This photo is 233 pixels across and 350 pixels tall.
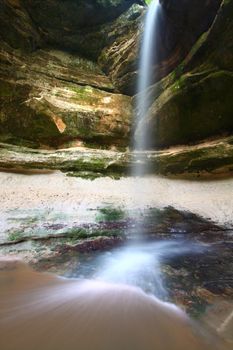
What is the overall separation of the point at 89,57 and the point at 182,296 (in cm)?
1162

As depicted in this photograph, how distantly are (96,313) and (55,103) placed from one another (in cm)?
804

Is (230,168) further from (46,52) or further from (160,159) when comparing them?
(46,52)

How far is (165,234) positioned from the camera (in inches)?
177

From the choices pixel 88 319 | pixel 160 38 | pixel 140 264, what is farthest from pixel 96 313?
pixel 160 38

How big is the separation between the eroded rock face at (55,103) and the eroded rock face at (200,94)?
1.62m

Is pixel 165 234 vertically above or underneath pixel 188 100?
underneath

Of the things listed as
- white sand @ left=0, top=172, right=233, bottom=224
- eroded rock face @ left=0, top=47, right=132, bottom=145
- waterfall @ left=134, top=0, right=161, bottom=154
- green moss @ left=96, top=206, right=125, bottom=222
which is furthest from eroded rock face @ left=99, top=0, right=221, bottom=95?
green moss @ left=96, top=206, right=125, bottom=222

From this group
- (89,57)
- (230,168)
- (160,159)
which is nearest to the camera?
(230,168)

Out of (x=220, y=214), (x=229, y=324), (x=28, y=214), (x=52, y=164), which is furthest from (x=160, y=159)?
(x=229, y=324)

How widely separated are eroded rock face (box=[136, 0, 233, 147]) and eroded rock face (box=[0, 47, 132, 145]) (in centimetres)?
162

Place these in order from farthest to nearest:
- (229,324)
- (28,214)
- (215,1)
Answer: (215,1) < (28,214) < (229,324)

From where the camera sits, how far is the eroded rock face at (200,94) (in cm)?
663

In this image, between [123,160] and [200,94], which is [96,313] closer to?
[123,160]

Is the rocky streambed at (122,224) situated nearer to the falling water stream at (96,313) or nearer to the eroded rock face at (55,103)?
the falling water stream at (96,313)
